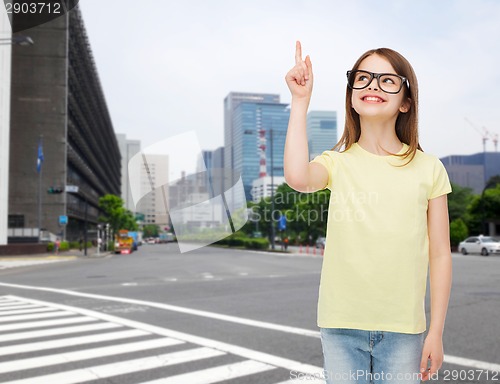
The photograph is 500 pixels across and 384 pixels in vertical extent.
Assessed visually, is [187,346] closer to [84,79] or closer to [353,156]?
[353,156]

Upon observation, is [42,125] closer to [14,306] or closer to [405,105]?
[14,306]

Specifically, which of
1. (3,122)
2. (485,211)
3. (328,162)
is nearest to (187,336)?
(328,162)

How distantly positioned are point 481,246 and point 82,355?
1526 inches

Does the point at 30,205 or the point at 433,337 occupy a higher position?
the point at 30,205

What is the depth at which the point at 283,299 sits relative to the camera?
13.5m

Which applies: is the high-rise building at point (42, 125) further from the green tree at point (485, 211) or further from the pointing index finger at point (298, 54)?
the pointing index finger at point (298, 54)

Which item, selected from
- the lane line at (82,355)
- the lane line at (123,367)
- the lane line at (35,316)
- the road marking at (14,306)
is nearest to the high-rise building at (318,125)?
the lane line at (123,367)

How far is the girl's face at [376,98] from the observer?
6.63 ft

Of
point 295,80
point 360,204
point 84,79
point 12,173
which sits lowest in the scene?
point 360,204

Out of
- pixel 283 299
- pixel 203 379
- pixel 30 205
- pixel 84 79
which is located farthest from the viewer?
pixel 84 79

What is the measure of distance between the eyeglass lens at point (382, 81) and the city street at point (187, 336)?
469 centimetres

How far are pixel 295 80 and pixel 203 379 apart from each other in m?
5.02

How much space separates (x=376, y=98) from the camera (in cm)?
202

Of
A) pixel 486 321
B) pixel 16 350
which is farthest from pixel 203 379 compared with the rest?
pixel 486 321
